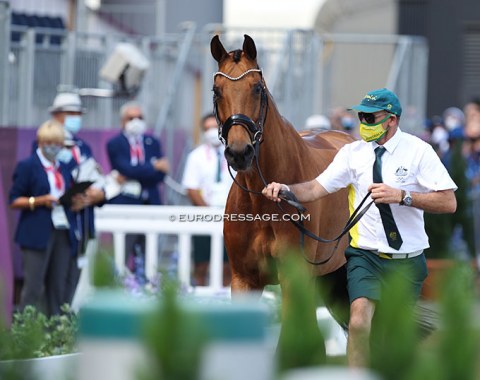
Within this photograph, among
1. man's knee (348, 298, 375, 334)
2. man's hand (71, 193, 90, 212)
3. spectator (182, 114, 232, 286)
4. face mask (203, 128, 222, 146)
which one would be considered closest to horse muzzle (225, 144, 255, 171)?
man's knee (348, 298, 375, 334)

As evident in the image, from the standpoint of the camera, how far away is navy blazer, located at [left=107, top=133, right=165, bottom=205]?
11734 millimetres

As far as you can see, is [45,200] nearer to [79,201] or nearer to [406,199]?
[79,201]

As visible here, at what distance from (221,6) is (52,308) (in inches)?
388

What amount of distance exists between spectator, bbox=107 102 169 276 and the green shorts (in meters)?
5.53

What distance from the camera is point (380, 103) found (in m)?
6.11

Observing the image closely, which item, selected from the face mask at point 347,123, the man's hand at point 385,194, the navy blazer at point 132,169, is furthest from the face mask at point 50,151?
the face mask at point 347,123

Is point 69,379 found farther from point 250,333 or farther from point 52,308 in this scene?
point 52,308

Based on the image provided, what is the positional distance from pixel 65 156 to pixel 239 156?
4.08m

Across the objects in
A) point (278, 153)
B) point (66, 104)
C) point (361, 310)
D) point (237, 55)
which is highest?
point (237, 55)

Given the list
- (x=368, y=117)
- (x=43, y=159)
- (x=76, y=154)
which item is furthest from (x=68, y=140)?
(x=368, y=117)

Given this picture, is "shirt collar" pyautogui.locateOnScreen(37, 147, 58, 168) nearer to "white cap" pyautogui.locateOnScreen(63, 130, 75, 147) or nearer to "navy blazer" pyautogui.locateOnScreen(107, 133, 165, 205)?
"white cap" pyautogui.locateOnScreen(63, 130, 75, 147)

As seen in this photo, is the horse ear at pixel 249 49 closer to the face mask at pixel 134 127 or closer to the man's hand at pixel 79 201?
the man's hand at pixel 79 201

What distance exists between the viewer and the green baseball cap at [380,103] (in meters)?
6.08

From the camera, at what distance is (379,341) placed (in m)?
2.18
